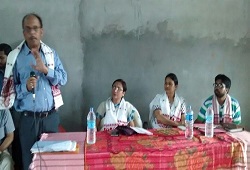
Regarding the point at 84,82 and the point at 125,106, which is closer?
the point at 125,106

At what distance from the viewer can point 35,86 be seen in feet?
8.66

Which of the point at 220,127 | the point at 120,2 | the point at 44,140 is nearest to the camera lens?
the point at 44,140

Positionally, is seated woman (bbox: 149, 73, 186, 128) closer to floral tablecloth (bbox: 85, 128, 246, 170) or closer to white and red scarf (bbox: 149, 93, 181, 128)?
white and red scarf (bbox: 149, 93, 181, 128)

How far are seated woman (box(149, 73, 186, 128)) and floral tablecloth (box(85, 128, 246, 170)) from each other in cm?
94

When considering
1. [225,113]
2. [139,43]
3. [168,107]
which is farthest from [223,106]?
[139,43]

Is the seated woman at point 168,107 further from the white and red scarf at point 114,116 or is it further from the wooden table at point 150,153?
the wooden table at point 150,153

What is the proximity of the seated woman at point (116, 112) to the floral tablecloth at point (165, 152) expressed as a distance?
83 cm

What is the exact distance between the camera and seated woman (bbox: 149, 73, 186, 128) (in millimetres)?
3684

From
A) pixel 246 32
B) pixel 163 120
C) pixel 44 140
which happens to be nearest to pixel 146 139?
pixel 44 140

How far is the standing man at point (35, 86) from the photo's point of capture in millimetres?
2676

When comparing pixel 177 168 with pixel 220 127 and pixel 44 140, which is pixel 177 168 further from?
pixel 44 140

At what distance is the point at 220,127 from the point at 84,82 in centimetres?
169

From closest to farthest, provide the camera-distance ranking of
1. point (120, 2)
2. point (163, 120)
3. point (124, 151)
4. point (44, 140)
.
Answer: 1. point (124, 151)
2. point (44, 140)
3. point (163, 120)
4. point (120, 2)

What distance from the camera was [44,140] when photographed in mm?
2545
